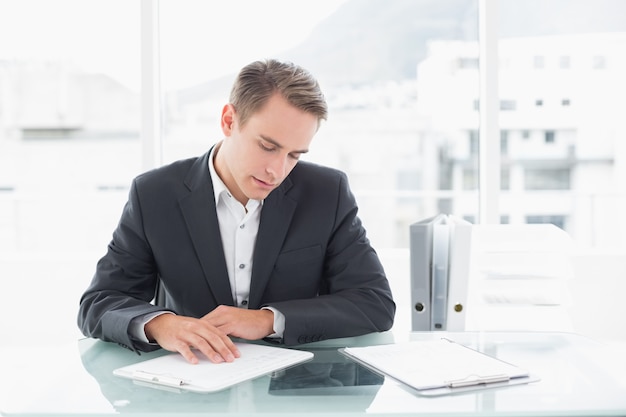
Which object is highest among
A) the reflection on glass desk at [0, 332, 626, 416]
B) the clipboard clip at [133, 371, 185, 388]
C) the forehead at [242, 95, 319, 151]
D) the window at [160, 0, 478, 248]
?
the window at [160, 0, 478, 248]

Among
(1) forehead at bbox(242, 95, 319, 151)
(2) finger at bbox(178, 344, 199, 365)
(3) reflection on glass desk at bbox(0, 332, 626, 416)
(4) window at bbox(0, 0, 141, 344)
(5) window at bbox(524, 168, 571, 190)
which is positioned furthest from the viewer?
(5) window at bbox(524, 168, 571, 190)

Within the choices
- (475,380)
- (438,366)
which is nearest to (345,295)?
(438,366)

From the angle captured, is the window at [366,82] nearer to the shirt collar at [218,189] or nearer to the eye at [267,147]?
the shirt collar at [218,189]

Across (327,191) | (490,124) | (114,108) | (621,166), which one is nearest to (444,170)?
(621,166)

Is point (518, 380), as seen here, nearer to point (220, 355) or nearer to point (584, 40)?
point (220, 355)

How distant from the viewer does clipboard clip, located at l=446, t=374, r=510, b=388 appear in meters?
1.06

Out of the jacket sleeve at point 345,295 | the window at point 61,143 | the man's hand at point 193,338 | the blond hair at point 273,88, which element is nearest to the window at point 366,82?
the window at point 61,143

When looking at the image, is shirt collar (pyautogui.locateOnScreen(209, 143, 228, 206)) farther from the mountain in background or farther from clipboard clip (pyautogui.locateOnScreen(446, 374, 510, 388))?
the mountain in background

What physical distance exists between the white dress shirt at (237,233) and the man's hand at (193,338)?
0.38 meters

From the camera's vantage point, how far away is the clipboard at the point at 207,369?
1085 millimetres

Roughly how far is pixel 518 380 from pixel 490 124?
2.30 meters

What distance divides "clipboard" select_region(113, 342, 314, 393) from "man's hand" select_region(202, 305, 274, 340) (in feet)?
0.19

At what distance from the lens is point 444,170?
186 inches

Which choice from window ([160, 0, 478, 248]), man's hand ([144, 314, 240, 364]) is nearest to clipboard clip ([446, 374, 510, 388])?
→ man's hand ([144, 314, 240, 364])
